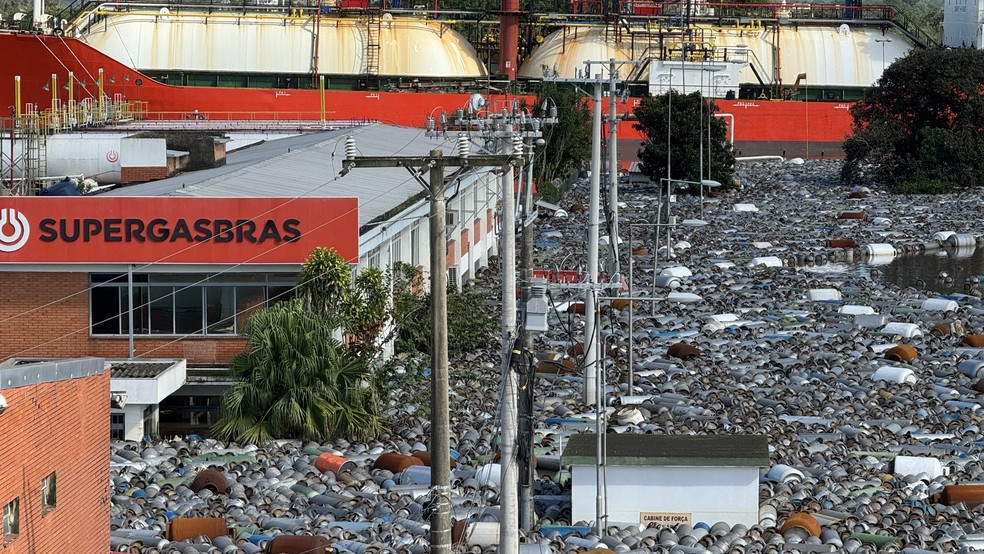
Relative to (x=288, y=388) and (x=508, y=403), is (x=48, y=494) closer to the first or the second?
(x=508, y=403)

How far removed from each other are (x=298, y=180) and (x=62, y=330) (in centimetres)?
625

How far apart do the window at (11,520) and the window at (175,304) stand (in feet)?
34.4

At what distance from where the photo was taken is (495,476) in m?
17.5

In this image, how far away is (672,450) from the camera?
16.7 m

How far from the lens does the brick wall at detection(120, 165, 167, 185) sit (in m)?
30.6

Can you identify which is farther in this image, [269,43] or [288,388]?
[269,43]

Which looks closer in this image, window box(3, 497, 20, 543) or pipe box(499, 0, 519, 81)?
window box(3, 497, 20, 543)

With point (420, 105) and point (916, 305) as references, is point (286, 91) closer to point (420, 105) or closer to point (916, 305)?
point (420, 105)

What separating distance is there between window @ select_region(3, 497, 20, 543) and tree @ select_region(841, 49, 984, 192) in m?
48.3

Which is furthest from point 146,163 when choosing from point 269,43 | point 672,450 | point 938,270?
point 269,43

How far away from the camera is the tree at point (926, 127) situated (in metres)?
56.3

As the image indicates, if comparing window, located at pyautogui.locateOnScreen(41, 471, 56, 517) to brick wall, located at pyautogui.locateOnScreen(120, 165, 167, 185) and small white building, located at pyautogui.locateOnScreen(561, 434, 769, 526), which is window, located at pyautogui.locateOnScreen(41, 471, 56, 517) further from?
brick wall, located at pyautogui.locateOnScreen(120, 165, 167, 185)

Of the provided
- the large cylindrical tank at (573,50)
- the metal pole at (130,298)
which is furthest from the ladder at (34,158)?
the large cylindrical tank at (573,50)

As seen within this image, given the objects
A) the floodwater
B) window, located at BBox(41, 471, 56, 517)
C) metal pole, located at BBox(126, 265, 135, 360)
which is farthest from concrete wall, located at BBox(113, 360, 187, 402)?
the floodwater
